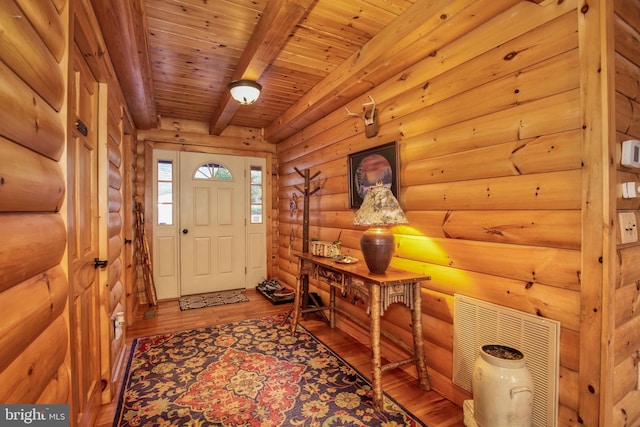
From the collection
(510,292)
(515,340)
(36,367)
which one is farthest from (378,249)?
(36,367)

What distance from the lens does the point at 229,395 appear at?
203cm

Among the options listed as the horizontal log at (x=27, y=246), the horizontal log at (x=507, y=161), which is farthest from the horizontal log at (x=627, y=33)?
the horizontal log at (x=27, y=246)

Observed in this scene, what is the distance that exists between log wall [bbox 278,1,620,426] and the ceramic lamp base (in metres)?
0.30

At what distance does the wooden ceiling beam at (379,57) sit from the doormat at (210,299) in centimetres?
254

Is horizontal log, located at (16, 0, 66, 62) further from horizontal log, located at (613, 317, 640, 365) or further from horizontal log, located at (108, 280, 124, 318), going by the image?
horizontal log, located at (613, 317, 640, 365)

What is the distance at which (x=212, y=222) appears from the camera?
4.56 metres

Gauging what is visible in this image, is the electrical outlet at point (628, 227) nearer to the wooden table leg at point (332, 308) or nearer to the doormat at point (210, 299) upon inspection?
the wooden table leg at point (332, 308)

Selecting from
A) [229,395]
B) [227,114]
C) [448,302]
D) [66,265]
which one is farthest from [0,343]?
[227,114]

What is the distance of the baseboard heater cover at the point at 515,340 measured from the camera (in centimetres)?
144

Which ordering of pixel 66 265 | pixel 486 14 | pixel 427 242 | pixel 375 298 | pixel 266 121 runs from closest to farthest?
pixel 66 265 → pixel 486 14 → pixel 375 298 → pixel 427 242 → pixel 266 121

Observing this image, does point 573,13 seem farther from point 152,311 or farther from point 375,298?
point 152,311

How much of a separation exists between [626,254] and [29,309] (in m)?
2.36

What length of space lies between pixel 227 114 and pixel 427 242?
2741 millimetres

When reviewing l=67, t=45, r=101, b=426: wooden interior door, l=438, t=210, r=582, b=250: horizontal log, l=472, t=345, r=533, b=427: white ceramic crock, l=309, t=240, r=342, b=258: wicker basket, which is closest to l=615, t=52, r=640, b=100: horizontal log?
l=438, t=210, r=582, b=250: horizontal log
